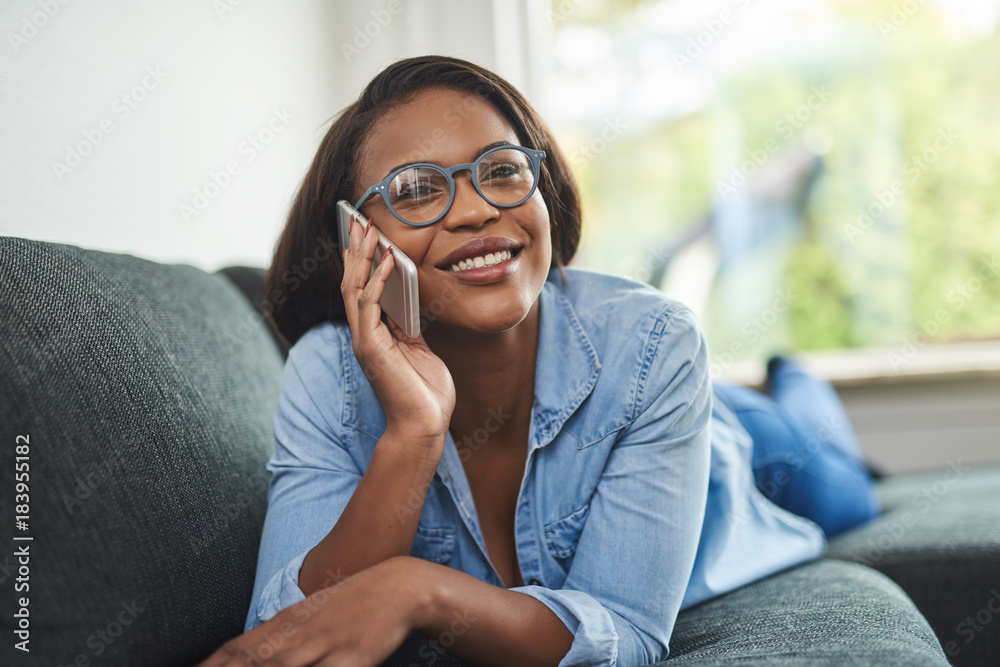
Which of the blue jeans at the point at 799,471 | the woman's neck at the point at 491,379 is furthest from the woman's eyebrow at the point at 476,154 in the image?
the blue jeans at the point at 799,471

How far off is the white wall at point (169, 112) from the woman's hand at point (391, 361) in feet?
0.74

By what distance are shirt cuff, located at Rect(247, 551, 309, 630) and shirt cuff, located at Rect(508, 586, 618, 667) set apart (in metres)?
0.28

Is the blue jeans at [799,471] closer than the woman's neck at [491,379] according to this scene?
No

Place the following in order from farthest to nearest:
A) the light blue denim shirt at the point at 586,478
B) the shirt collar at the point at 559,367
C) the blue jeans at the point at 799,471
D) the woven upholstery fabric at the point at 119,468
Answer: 1. the blue jeans at the point at 799,471
2. the shirt collar at the point at 559,367
3. the light blue denim shirt at the point at 586,478
4. the woven upholstery fabric at the point at 119,468

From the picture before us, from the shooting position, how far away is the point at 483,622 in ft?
2.86

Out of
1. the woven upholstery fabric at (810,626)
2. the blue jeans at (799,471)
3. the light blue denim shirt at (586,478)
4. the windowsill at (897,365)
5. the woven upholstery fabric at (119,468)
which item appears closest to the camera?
the woven upholstery fabric at (119,468)

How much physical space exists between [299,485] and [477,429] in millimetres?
337

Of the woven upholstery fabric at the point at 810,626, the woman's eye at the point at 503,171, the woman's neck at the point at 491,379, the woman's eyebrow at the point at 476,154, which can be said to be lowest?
the woven upholstery fabric at the point at 810,626

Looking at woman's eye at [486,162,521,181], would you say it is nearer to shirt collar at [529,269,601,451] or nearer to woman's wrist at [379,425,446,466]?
shirt collar at [529,269,601,451]

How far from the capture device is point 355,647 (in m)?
0.79

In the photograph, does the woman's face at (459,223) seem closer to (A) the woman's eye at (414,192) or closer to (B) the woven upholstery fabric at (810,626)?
(A) the woman's eye at (414,192)

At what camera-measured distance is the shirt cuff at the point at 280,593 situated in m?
0.93

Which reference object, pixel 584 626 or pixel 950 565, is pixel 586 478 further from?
pixel 950 565

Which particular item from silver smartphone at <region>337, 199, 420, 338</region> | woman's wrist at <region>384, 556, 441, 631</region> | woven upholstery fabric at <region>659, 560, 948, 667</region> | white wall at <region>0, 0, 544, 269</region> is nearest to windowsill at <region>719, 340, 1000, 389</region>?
woven upholstery fabric at <region>659, 560, 948, 667</region>
